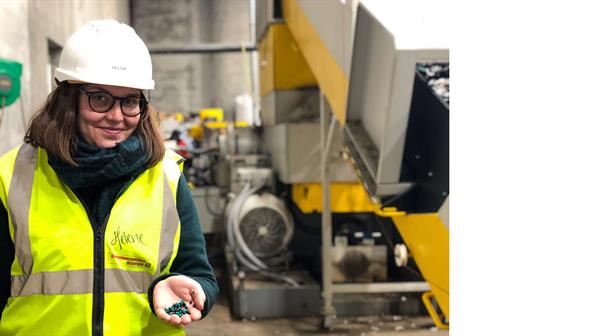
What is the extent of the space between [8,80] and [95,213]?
1.80 meters

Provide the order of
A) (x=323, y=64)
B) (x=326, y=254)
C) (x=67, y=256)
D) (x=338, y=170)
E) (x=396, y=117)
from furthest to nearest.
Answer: (x=338, y=170)
(x=326, y=254)
(x=323, y=64)
(x=396, y=117)
(x=67, y=256)

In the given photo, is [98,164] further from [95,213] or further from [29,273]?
[29,273]

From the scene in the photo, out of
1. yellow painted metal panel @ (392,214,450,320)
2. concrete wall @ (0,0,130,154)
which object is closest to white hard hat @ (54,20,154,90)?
yellow painted metal panel @ (392,214,450,320)

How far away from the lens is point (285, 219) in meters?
4.73

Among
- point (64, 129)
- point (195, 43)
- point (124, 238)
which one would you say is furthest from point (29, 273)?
point (195, 43)

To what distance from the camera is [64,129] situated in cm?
134

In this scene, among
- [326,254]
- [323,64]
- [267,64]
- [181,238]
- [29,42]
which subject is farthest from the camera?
[267,64]

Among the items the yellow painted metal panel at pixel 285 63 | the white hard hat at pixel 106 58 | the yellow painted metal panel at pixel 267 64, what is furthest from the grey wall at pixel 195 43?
the white hard hat at pixel 106 58

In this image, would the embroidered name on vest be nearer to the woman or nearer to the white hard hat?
the woman

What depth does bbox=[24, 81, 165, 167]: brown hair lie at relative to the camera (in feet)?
4.34

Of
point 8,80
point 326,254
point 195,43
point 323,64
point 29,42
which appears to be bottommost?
point 326,254

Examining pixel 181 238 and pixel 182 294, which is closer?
pixel 182 294

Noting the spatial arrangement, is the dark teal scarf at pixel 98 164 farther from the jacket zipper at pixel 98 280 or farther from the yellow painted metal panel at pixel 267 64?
the yellow painted metal panel at pixel 267 64
